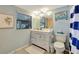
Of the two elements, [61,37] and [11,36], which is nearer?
[11,36]

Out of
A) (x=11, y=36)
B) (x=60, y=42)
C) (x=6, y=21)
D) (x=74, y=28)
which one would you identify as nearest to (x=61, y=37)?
(x=60, y=42)

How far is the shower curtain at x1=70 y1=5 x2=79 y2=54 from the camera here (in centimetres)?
127

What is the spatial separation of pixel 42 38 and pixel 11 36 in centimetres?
50

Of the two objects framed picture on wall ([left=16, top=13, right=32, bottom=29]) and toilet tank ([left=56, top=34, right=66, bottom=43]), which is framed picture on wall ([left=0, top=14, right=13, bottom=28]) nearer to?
framed picture on wall ([left=16, top=13, right=32, bottom=29])

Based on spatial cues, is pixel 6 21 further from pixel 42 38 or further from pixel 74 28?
pixel 74 28

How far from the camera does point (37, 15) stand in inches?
53.1

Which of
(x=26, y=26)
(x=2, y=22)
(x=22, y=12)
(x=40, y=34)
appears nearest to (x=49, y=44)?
(x=40, y=34)

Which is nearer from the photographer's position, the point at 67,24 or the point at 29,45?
the point at 67,24

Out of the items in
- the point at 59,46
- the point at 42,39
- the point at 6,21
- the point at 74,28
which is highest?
the point at 6,21

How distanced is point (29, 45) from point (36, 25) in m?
0.36

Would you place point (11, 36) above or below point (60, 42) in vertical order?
above

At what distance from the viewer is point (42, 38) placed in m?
1.43

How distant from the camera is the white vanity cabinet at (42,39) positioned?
4.60ft
